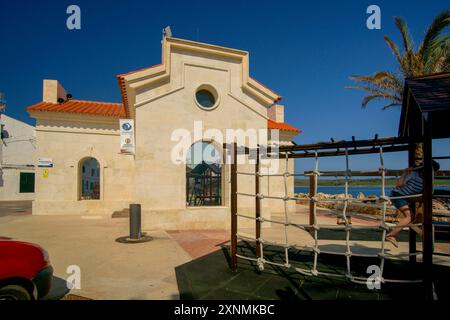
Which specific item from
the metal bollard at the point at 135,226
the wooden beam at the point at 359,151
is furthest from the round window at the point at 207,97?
the wooden beam at the point at 359,151

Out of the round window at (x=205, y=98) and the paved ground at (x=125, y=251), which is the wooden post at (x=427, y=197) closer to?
the paved ground at (x=125, y=251)

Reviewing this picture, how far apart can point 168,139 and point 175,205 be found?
259cm

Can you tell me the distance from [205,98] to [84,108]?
934 centimetres

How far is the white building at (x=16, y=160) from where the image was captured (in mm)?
26484

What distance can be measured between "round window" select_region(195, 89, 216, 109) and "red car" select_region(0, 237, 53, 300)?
27.9 feet

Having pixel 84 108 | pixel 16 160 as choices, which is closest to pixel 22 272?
pixel 84 108

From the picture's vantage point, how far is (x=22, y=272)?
3295mm

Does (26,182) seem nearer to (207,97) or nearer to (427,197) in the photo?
(207,97)

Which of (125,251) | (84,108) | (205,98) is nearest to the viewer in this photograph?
(125,251)

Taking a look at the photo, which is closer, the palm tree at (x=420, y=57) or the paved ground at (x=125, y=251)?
the paved ground at (x=125, y=251)

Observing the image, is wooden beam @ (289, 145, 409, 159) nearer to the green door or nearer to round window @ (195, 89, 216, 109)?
round window @ (195, 89, 216, 109)

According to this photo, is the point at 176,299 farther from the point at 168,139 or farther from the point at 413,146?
the point at 168,139

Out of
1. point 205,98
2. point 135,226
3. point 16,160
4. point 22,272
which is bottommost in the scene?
point 135,226
